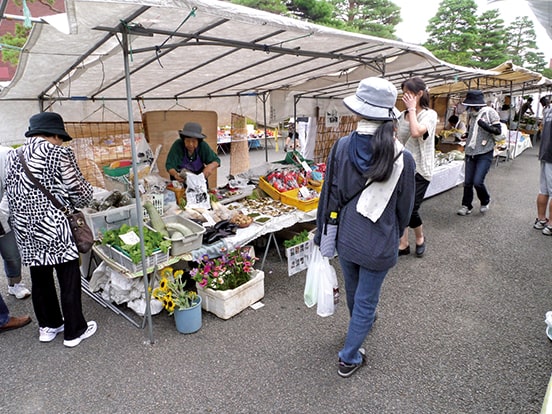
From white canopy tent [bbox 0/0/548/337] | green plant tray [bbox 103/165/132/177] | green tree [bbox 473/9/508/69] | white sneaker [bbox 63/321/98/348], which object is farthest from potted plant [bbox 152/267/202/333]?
green tree [bbox 473/9/508/69]

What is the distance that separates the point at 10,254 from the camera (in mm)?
3332

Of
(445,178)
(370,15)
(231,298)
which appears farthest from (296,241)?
(370,15)

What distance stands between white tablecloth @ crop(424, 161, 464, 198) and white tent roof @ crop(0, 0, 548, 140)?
184 cm

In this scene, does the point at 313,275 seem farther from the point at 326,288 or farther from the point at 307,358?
the point at 307,358

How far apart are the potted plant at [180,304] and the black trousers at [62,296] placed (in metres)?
0.59

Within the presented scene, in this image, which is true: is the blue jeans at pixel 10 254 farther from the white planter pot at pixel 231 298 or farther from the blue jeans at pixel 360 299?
the blue jeans at pixel 360 299

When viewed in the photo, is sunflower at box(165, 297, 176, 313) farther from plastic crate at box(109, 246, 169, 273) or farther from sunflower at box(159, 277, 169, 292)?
plastic crate at box(109, 246, 169, 273)

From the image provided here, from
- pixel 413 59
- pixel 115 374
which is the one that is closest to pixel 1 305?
pixel 115 374

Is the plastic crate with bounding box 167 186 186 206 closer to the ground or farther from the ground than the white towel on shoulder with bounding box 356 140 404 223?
closer to the ground

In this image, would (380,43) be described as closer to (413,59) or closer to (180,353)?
(413,59)

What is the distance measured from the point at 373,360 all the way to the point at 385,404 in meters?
0.39

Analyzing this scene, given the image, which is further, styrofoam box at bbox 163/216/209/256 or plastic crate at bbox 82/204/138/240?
plastic crate at bbox 82/204/138/240

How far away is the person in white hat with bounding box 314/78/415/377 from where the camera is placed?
194cm

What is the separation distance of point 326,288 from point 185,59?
252 centimetres
